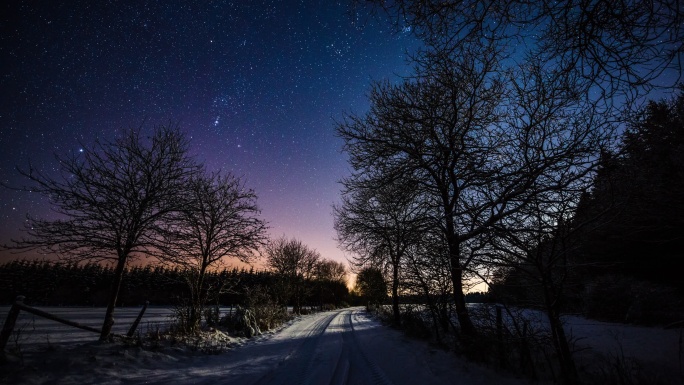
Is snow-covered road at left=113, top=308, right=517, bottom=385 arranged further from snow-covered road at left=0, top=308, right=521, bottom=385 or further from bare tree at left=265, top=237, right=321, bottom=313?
bare tree at left=265, top=237, right=321, bottom=313

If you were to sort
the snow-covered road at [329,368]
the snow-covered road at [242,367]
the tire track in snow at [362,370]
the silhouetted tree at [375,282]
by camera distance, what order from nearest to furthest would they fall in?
the snow-covered road at [242,367], the snow-covered road at [329,368], the tire track in snow at [362,370], the silhouetted tree at [375,282]

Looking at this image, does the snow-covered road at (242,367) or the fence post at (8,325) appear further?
the snow-covered road at (242,367)

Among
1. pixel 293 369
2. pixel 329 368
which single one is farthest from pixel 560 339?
pixel 293 369

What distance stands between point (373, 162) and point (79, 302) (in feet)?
206

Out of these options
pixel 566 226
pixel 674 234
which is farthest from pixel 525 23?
pixel 674 234

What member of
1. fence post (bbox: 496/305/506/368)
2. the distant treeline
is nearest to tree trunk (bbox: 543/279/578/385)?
fence post (bbox: 496/305/506/368)

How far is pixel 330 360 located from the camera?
7.21m

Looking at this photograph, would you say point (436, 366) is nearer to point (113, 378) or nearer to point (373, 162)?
point (373, 162)

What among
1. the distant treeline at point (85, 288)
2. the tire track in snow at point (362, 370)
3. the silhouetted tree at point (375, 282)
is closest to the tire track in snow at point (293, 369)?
the tire track in snow at point (362, 370)

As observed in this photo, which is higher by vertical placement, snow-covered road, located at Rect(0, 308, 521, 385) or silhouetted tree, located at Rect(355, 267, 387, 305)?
silhouetted tree, located at Rect(355, 267, 387, 305)

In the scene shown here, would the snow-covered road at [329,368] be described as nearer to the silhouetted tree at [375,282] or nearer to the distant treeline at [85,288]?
the silhouetted tree at [375,282]

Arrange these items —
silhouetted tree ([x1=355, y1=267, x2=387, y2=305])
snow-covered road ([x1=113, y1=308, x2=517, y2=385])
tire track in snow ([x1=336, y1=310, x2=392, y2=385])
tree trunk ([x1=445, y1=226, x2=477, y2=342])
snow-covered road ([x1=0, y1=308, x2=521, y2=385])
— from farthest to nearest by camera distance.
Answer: silhouetted tree ([x1=355, y1=267, x2=387, y2=305])
tree trunk ([x1=445, y1=226, x2=477, y2=342])
tire track in snow ([x1=336, y1=310, x2=392, y2=385])
snow-covered road ([x1=113, y1=308, x2=517, y2=385])
snow-covered road ([x1=0, y1=308, x2=521, y2=385])

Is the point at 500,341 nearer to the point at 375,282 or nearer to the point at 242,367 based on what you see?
the point at 242,367

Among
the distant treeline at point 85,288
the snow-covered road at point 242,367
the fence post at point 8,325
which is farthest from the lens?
the distant treeline at point 85,288
